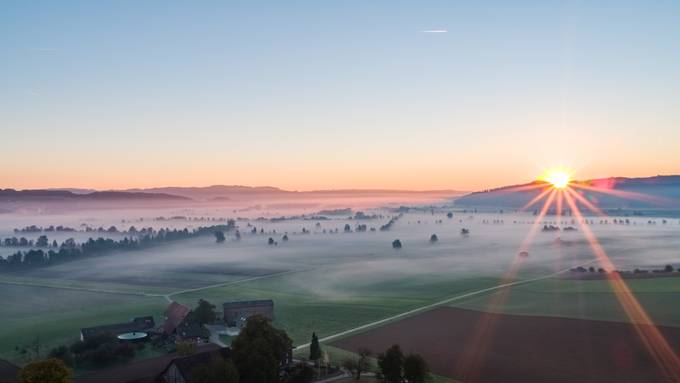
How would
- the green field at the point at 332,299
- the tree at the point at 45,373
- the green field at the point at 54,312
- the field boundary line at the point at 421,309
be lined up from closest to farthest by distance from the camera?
the tree at the point at 45,373 → the field boundary line at the point at 421,309 → the green field at the point at 54,312 → the green field at the point at 332,299

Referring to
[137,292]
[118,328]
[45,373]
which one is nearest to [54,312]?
[137,292]

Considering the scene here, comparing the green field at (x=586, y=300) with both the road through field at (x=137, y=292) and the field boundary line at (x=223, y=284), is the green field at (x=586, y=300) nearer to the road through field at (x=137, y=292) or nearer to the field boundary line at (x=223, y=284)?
the field boundary line at (x=223, y=284)

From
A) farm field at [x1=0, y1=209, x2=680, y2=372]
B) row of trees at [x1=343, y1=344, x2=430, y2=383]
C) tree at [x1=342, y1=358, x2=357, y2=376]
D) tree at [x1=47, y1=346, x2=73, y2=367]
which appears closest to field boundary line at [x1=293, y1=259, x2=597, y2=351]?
farm field at [x1=0, y1=209, x2=680, y2=372]

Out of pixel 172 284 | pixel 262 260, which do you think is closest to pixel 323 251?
pixel 262 260

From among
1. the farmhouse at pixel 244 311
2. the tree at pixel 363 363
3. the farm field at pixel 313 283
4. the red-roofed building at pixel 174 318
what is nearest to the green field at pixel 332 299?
the farm field at pixel 313 283

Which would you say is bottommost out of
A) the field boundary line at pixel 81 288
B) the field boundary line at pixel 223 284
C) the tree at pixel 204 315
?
the field boundary line at pixel 81 288

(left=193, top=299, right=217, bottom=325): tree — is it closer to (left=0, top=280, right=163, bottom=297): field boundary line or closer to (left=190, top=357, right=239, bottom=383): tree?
(left=190, top=357, right=239, bottom=383): tree

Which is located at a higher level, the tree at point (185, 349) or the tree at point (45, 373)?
the tree at point (45, 373)

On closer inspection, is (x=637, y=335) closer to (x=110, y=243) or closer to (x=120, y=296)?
(x=120, y=296)
